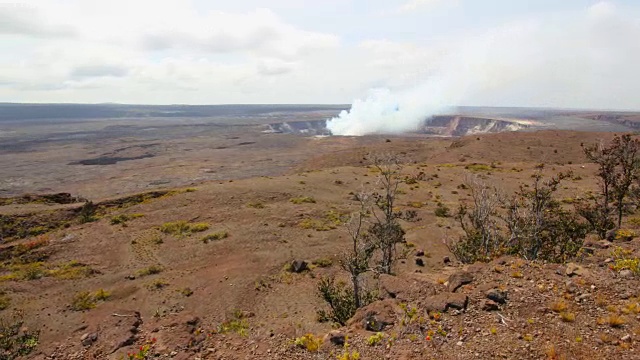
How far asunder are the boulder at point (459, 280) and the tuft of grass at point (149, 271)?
19.4 metres

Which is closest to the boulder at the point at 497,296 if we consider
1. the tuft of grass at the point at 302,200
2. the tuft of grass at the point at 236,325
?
the tuft of grass at the point at 236,325

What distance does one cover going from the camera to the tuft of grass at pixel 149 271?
25.4m

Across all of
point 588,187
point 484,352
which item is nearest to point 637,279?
point 484,352

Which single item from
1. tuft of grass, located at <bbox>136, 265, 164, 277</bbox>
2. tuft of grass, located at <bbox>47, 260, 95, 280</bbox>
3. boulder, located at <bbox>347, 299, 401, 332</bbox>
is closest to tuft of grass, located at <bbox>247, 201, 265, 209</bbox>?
tuft of grass, located at <bbox>136, 265, 164, 277</bbox>

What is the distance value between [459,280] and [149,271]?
20.0m

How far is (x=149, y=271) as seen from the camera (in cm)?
2558

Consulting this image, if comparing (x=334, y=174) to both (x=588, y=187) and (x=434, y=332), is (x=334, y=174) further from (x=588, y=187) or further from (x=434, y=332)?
(x=434, y=332)

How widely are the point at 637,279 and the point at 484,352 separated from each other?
213 inches

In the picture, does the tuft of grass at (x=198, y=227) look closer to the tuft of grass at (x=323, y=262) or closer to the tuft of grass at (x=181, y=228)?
the tuft of grass at (x=181, y=228)

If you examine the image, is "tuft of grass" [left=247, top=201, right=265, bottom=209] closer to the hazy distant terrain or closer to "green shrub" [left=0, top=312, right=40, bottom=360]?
"green shrub" [left=0, top=312, right=40, bottom=360]

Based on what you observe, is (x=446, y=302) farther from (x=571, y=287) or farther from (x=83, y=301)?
(x=83, y=301)

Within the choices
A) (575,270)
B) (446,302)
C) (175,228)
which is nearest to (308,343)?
(446,302)

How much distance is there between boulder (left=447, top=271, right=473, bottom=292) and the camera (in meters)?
12.6

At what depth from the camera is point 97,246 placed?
30250mm
